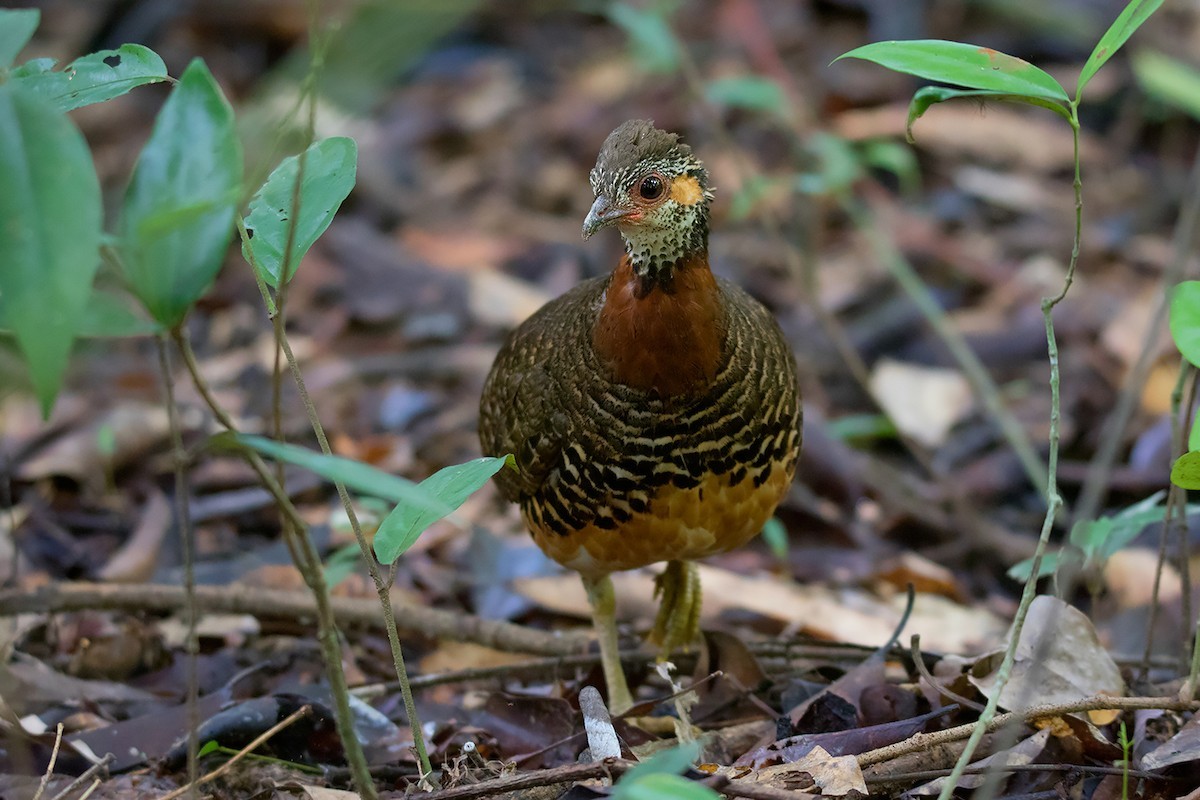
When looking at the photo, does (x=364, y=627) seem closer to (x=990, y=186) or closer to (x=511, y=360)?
(x=511, y=360)

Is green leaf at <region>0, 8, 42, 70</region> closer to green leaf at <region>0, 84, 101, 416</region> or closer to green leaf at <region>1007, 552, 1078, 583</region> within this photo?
green leaf at <region>0, 84, 101, 416</region>

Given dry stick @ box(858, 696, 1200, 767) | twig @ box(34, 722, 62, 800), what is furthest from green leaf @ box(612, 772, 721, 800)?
twig @ box(34, 722, 62, 800)

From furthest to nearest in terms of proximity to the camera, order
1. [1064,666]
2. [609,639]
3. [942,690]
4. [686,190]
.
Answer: [609,639] < [686,190] < [1064,666] < [942,690]

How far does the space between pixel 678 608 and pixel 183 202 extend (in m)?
2.62

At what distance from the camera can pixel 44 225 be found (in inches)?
70.2

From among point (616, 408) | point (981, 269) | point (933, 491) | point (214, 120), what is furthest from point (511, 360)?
point (981, 269)

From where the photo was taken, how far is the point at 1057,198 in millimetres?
8188

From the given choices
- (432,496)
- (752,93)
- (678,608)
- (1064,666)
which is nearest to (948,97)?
(432,496)

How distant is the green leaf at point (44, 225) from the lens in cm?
173

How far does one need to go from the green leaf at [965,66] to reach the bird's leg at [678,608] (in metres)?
2.14

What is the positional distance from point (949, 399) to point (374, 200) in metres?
3.90

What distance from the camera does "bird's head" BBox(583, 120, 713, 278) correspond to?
3.26m

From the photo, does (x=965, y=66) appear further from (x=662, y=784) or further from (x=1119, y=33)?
(x=662, y=784)

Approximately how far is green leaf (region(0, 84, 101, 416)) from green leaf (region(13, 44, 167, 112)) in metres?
0.61
